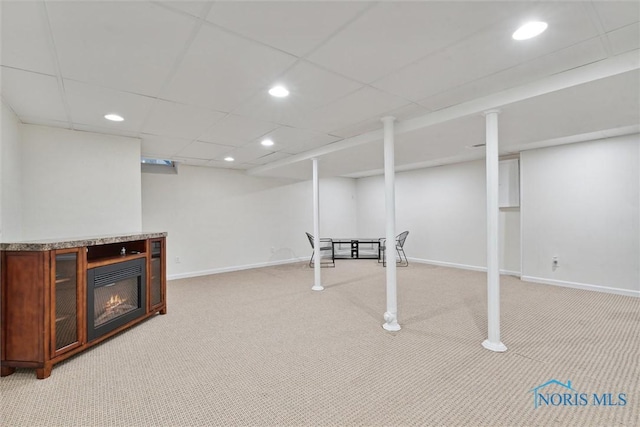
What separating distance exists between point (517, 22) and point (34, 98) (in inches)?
156

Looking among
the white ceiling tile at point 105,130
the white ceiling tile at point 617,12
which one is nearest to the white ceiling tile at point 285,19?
the white ceiling tile at point 617,12

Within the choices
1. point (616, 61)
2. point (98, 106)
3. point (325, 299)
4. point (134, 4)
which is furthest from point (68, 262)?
point (616, 61)

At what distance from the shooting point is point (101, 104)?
2.73m

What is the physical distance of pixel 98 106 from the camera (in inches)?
109

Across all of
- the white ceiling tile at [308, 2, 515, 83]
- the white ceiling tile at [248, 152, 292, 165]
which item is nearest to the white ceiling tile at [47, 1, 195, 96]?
the white ceiling tile at [308, 2, 515, 83]

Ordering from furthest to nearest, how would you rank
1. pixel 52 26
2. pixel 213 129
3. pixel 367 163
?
pixel 367 163 → pixel 213 129 → pixel 52 26

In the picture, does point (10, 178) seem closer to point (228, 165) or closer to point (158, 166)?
point (158, 166)

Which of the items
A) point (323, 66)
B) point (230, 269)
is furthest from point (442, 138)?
point (230, 269)

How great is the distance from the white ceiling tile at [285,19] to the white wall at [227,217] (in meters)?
4.70

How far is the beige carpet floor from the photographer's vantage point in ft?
5.85

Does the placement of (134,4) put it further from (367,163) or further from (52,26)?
(367,163)

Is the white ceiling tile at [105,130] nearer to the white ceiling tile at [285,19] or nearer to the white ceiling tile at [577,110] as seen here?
the white ceiling tile at [285,19]

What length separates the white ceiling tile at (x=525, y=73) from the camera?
75.8 inches

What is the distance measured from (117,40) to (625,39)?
3262 millimetres
